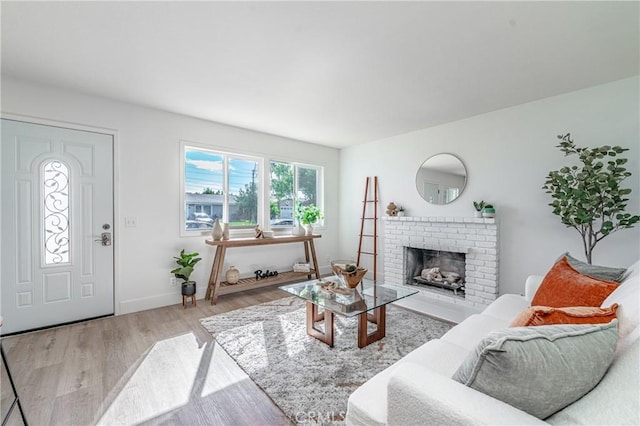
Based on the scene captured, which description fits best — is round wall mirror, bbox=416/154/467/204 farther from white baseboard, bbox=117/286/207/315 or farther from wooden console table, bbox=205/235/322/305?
A: white baseboard, bbox=117/286/207/315

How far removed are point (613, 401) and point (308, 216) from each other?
4.08m

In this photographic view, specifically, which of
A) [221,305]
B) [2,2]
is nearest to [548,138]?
[221,305]

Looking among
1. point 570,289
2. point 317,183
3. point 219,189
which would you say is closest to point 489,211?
point 570,289

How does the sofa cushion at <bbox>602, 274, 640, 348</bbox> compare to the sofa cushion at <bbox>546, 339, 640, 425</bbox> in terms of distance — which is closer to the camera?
the sofa cushion at <bbox>546, 339, 640, 425</bbox>

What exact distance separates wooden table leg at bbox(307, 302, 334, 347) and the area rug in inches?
2.6

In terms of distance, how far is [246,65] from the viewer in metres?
2.30

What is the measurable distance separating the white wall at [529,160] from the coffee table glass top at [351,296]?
1.56 m

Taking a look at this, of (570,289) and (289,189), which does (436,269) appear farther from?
(289,189)

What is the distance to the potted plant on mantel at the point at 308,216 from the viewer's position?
15.2ft

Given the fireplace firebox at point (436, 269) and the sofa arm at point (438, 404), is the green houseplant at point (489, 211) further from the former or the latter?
the sofa arm at point (438, 404)

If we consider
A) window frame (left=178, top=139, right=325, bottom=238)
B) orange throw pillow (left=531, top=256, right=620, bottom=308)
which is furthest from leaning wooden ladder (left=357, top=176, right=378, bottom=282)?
orange throw pillow (left=531, top=256, right=620, bottom=308)

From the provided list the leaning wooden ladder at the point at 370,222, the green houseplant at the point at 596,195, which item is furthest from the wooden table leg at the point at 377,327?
the leaning wooden ladder at the point at 370,222

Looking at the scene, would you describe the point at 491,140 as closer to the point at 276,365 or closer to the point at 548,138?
the point at 548,138

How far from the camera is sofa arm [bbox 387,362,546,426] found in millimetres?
750
